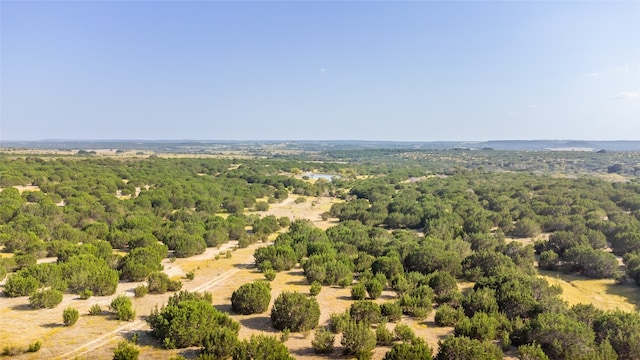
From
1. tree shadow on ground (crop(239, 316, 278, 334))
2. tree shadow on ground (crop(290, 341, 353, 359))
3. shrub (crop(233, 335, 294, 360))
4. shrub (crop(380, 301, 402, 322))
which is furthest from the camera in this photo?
shrub (crop(380, 301, 402, 322))

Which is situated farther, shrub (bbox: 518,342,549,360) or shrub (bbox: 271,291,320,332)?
shrub (bbox: 271,291,320,332)

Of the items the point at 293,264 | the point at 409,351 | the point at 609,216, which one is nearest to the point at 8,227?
the point at 293,264

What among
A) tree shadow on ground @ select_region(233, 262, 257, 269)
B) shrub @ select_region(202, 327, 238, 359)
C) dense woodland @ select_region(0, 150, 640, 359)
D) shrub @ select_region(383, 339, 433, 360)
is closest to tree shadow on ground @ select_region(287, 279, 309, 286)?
dense woodland @ select_region(0, 150, 640, 359)

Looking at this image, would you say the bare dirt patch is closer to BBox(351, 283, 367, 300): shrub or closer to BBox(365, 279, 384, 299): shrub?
BBox(365, 279, 384, 299): shrub

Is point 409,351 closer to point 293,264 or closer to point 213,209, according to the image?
point 293,264

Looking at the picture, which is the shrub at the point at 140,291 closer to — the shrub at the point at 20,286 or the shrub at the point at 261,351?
the shrub at the point at 20,286

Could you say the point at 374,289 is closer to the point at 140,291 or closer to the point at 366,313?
the point at 366,313

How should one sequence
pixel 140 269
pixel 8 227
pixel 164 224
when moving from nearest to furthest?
pixel 140 269
pixel 8 227
pixel 164 224
